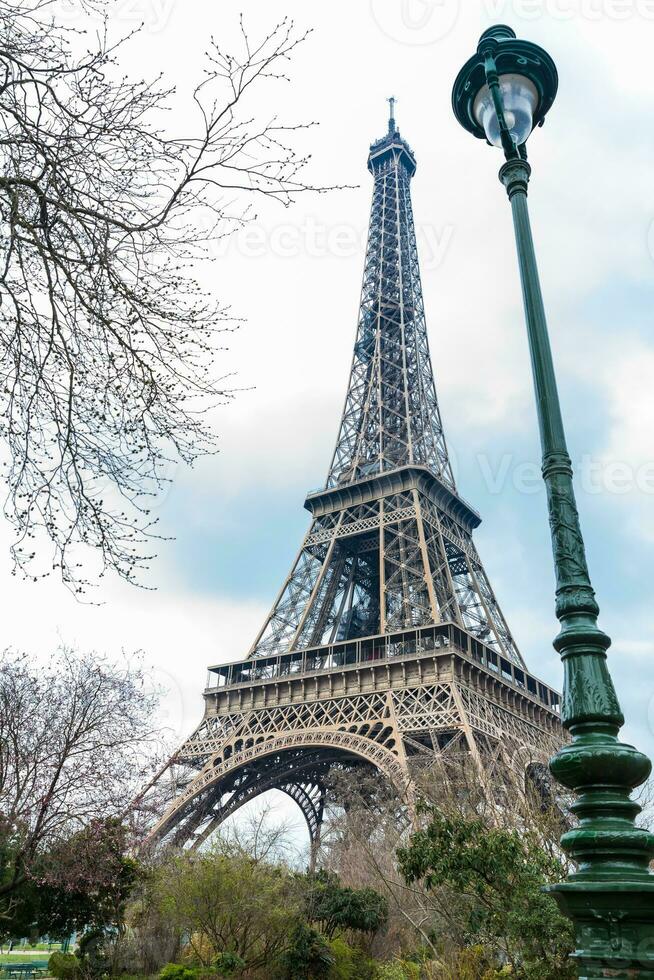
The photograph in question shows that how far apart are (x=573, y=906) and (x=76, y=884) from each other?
17113 millimetres

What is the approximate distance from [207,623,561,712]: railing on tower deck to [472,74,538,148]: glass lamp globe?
25.9 metres

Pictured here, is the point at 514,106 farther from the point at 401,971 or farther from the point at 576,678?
the point at 401,971

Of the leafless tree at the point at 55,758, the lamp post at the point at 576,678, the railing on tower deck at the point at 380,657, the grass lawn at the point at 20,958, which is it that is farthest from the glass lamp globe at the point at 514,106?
the grass lawn at the point at 20,958

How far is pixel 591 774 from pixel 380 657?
3091cm

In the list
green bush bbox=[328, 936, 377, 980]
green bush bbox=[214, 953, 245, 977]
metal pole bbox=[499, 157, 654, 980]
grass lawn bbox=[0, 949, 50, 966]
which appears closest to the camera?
metal pole bbox=[499, 157, 654, 980]

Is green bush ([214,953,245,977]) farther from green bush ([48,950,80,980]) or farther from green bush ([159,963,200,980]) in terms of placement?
green bush ([48,950,80,980])

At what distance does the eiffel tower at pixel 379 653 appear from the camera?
29906 millimetres

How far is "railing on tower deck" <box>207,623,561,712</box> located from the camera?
1293 inches

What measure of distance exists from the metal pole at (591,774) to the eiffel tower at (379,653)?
55.7 feet

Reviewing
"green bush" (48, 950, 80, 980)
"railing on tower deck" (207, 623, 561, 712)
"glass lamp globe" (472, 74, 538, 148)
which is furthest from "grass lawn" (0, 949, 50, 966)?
"glass lamp globe" (472, 74, 538, 148)

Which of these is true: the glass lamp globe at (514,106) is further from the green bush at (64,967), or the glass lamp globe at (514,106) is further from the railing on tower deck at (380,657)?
the railing on tower deck at (380,657)

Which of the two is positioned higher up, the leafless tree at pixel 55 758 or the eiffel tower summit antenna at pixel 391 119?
the eiffel tower summit antenna at pixel 391 119

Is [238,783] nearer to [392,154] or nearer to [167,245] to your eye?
[167,245]

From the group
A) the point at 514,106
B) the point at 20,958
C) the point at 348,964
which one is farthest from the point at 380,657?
the point at 514,106
